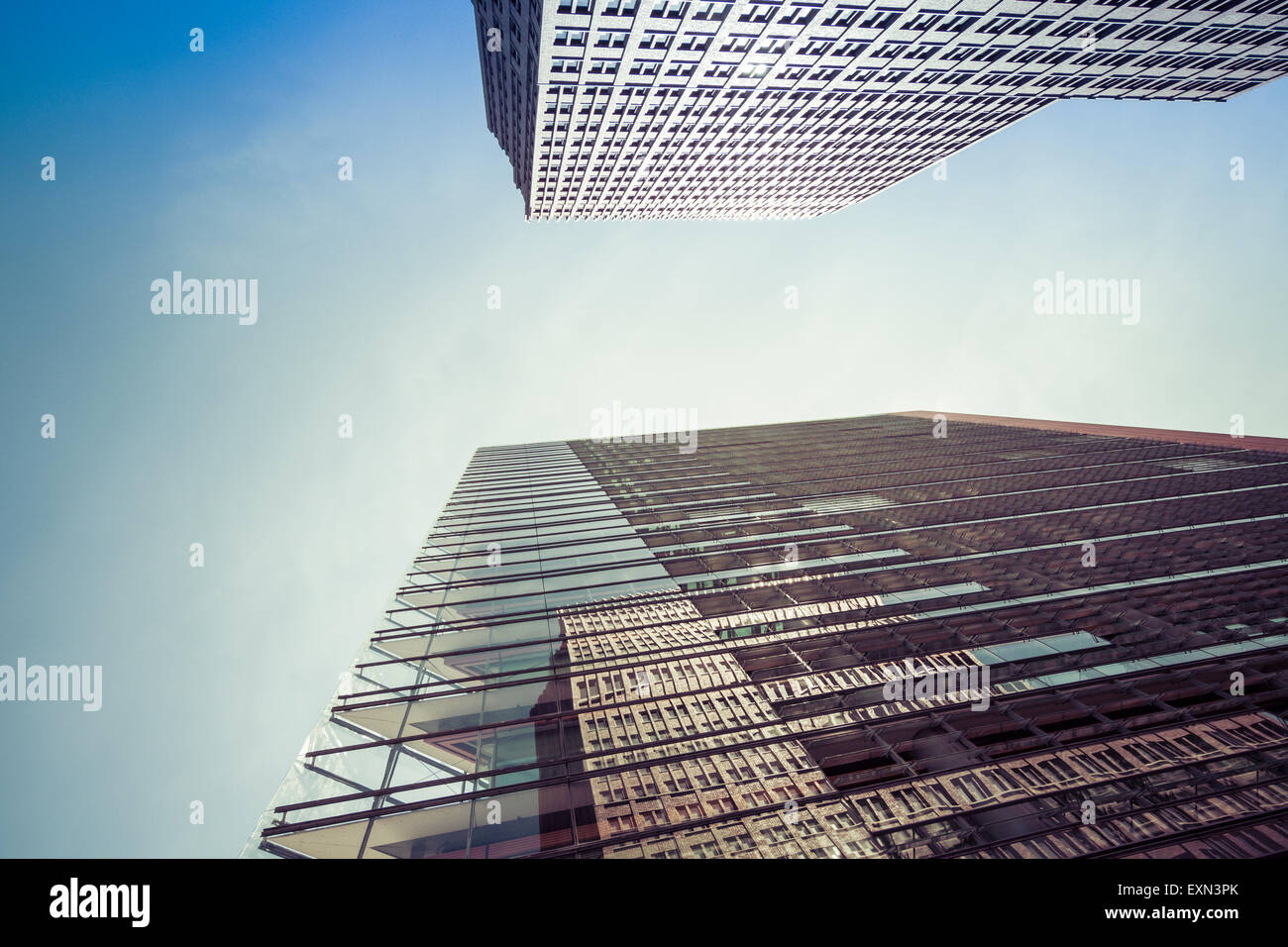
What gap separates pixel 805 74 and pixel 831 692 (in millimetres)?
45499

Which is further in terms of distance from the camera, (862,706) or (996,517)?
(996,517)

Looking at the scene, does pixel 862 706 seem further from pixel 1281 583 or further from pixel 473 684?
pixel 1281 583

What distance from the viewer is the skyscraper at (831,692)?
9.24 meters

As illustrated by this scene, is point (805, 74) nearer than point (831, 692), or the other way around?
point (831, 692)

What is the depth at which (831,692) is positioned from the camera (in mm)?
12281

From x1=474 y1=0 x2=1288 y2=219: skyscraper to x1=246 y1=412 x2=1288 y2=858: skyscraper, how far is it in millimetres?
31745

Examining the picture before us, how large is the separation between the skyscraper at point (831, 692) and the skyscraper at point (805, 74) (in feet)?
104

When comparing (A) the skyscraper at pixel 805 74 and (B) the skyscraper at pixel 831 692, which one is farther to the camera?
(A) the skyscraper at pixel 805 74

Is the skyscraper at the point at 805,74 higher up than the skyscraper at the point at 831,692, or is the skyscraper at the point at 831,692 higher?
the skyscraper at the point at 805,74

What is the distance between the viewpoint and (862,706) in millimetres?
11773

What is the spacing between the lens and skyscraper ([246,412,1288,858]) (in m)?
9.24

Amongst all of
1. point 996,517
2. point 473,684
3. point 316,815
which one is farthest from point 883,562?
point 316,815
